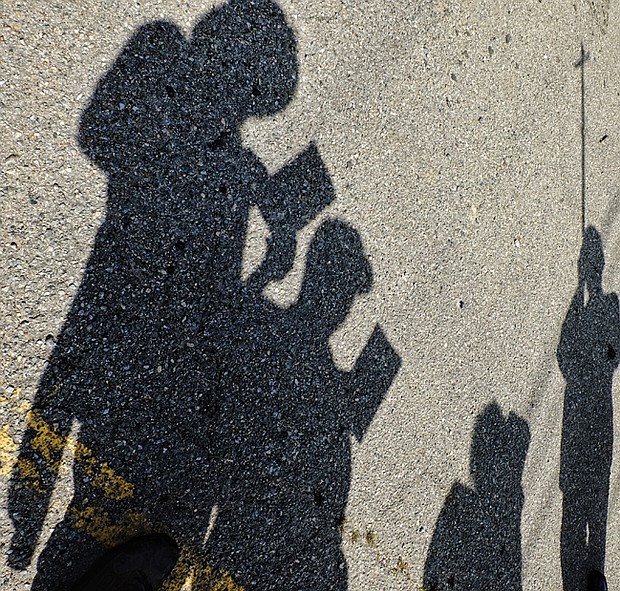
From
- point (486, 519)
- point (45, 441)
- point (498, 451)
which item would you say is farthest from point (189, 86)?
point (486, 519)

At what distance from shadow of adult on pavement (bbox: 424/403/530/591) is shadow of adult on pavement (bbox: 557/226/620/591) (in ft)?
1.44

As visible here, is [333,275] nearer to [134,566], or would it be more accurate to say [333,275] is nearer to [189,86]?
[189,86]

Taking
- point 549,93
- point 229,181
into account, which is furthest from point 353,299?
point 549,93

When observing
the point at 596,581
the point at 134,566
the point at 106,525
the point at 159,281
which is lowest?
the point at 596,581

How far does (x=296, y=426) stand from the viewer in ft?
8.60

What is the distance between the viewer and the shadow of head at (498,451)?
311 centimetres

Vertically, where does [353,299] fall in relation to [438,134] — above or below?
below

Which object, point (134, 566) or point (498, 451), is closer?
point (134, 566)

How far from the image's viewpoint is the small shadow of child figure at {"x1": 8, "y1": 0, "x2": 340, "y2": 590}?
7.22ft

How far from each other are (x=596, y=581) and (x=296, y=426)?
2.43 m

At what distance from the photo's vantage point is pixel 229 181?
8.23 ft

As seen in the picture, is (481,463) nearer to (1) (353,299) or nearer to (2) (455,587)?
(2) (455,587)

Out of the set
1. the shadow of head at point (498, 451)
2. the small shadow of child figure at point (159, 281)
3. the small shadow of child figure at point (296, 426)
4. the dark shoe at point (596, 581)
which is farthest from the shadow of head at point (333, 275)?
the dark shoe at point (596, 581)

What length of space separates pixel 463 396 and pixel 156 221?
1.92m
